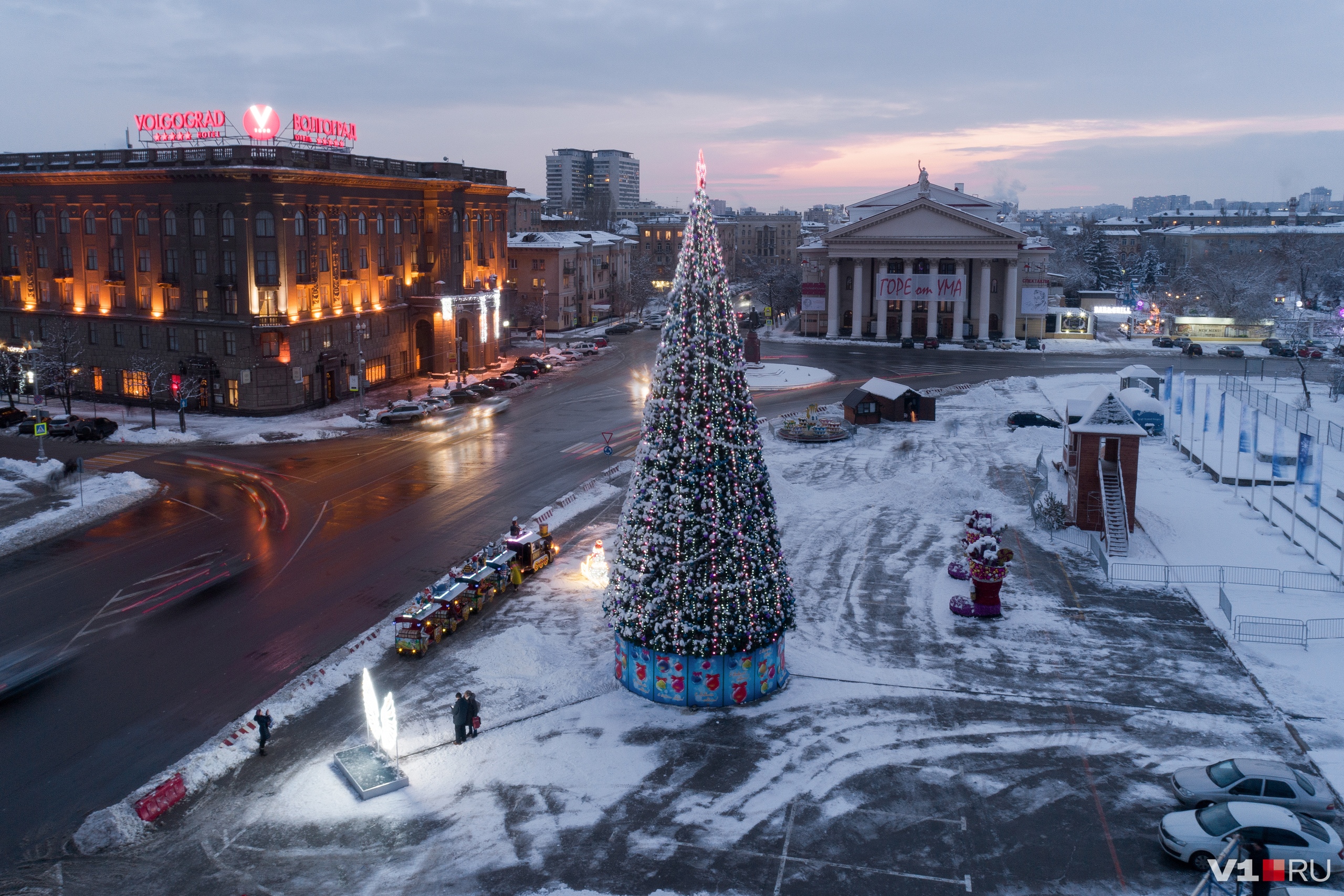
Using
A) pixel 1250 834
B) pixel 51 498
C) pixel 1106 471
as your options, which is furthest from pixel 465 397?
pixel 1250 834

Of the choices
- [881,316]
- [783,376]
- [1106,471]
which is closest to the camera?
[1106,471]

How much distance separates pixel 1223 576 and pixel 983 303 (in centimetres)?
7257

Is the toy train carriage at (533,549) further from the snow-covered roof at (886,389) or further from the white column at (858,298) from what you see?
the white column at (858,298)

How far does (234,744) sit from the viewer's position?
22.5m

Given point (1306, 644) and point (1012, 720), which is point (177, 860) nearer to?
point (1012, 720)

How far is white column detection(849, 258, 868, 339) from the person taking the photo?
103 metres

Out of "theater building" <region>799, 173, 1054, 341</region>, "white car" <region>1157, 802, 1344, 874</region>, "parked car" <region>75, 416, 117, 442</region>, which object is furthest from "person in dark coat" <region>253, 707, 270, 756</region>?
"theater building" <region>799, 173, 1054, 341</region>

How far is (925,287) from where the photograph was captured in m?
102

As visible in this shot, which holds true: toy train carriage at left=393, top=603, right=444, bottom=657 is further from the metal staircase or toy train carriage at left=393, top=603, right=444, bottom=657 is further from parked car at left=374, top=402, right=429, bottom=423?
parked car at left=374, top=402, right=429, bottom=423

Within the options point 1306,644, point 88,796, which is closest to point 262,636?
point 88,796

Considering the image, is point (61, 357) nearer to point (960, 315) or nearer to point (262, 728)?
point (262, 728)

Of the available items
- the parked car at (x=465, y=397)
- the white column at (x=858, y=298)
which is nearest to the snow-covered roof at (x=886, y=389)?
the parked car at (x=465, y=397)

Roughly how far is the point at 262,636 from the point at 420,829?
37.7ft

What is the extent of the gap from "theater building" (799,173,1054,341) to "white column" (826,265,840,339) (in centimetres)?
8
